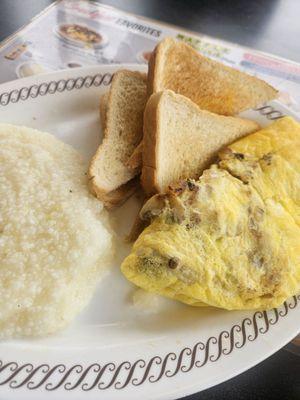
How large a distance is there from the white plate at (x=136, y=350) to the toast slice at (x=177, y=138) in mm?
356

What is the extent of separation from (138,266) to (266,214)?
1.77 feet

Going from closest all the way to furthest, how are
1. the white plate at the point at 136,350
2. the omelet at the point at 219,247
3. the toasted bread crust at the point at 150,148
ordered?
the white plate at the point at 136,350 < the omelet at the point at 219,247 < the toasted bread crust at the point at 150,148

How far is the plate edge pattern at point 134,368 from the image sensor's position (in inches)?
50.8

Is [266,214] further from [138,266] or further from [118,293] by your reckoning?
[118,293]

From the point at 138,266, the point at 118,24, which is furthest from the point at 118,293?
the point at 118,24

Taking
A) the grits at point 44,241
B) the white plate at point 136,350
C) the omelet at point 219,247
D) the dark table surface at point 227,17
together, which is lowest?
the white plate at point 136,350

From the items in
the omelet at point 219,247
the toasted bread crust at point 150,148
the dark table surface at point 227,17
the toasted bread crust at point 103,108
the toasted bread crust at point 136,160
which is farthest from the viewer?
the dark table surface at point 227,17

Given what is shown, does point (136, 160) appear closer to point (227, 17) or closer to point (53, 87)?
point (53, 87)

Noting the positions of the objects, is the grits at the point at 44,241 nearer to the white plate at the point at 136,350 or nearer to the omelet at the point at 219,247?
the white plate at the point at 136,350

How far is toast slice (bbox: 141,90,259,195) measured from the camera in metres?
1.75

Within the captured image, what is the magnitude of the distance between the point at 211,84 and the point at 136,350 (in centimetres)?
136

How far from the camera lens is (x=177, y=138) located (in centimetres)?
184

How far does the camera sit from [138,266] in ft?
4.75

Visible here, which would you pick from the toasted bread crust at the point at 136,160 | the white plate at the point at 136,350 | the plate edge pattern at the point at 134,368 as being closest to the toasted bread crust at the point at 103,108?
the toasted bread crust at the point at 136,160
